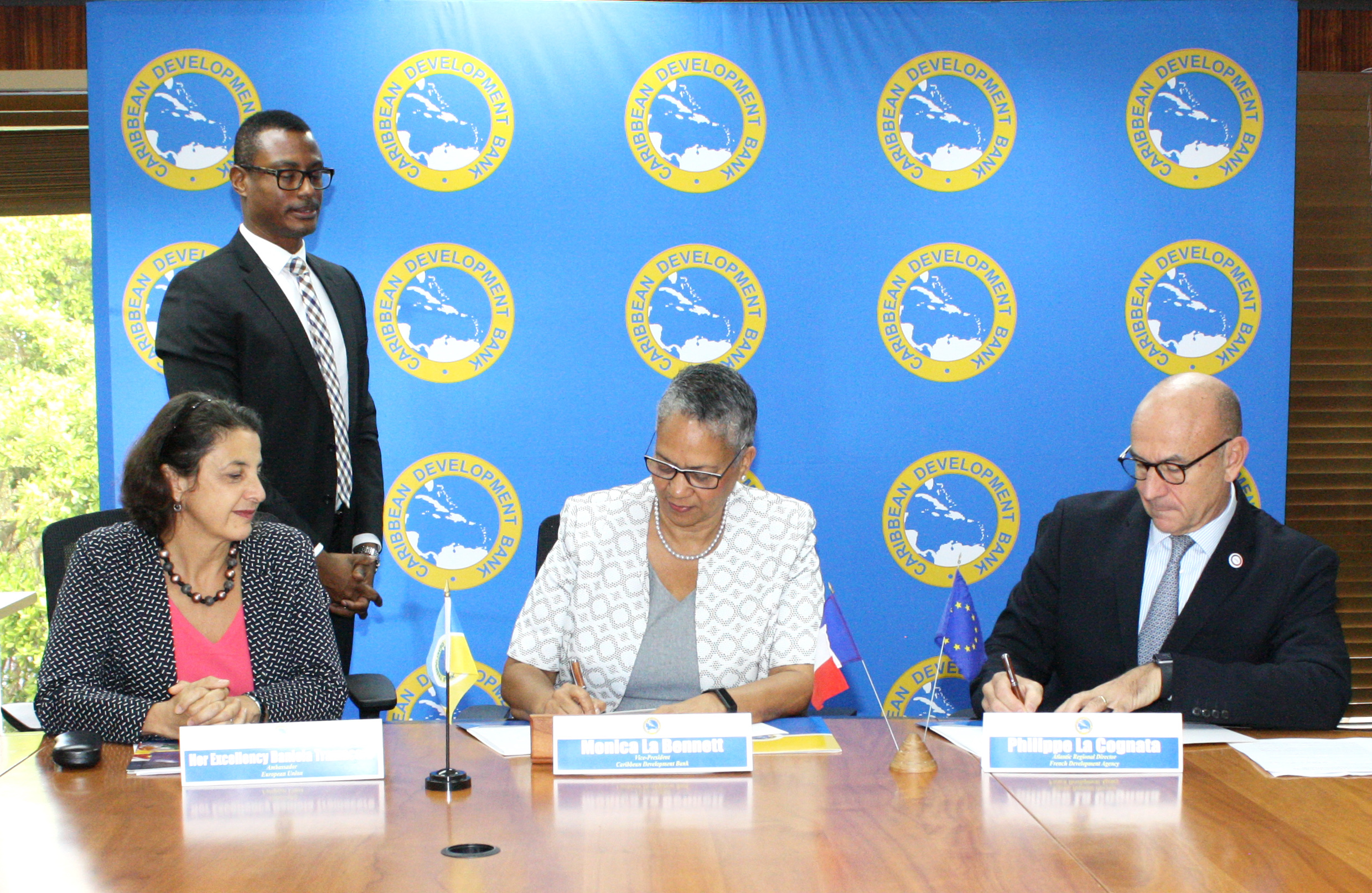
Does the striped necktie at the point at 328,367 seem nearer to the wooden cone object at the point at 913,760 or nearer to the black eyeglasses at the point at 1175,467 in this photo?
the wooden cone object at the point at 913,760

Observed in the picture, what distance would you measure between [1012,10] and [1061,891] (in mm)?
3361

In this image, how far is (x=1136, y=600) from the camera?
8.04ft

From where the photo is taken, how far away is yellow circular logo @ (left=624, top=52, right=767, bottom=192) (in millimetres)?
3941

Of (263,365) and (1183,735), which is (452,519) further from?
(1183,735)

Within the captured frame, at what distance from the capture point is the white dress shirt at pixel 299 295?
326 centimetres

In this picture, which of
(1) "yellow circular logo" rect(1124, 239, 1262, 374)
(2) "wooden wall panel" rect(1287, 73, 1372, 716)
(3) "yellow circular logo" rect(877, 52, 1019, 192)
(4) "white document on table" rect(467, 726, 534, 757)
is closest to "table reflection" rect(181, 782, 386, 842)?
(4) "white document on table" rect(467, 726, 534, 757)

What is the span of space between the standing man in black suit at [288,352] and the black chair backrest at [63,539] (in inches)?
18.1

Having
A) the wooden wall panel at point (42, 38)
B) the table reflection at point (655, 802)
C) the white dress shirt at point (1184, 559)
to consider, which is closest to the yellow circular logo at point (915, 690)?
the white dress shirt at point (1184, 559)

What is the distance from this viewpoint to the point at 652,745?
185 centimetres

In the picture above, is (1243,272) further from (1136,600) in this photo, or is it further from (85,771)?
(85,771)

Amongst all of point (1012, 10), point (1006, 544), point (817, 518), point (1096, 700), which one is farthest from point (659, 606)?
point (1012, 10)

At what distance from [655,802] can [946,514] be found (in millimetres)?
2487

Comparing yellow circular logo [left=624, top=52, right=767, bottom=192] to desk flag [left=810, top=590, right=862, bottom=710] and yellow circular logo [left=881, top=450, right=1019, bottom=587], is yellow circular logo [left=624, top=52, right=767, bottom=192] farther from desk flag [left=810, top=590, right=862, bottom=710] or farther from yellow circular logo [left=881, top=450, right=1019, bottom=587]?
→ desk flag [left=810, top=590, right=862, bottom=710]

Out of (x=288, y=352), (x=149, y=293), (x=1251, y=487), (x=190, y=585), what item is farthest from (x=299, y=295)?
(x=1251, y=487)
